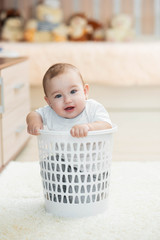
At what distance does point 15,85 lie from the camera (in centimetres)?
193

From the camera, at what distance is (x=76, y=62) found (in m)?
2.85

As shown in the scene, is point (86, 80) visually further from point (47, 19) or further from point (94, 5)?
point (94, 5)

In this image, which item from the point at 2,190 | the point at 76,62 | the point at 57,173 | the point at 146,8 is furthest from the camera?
the point at 146,8

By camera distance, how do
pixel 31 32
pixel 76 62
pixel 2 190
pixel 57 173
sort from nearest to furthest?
1. pixel 57 173
2. pixel 2 190
3. pixel 76 62
4. pixel 31 32

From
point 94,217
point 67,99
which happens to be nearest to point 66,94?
point 67,99

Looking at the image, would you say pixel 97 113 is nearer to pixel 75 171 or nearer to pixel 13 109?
pixel 75 171

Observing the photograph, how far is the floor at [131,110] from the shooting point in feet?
7.67

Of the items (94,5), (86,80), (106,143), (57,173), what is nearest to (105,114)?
(106,143)

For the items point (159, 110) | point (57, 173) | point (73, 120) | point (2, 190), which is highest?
point (73, 120)

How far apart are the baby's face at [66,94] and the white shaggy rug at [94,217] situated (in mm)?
326

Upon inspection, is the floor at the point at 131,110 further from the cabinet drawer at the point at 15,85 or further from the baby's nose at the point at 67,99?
the baby's nose at the point at 67,99

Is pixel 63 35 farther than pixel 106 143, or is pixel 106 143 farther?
pixel 63 35

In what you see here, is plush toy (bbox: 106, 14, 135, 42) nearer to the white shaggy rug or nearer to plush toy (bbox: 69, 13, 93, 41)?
plush toy (bbox: 69, 13, 93, 41)

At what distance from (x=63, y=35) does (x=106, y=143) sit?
2.61 metres
